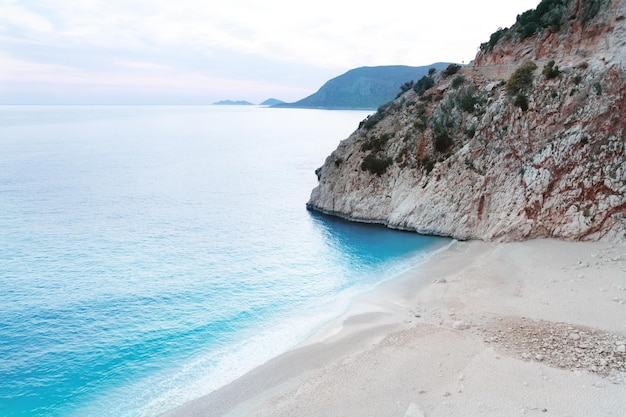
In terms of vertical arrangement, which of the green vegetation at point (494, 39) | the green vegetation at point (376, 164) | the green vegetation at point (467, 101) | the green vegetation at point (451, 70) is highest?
the green vegetation at point (494, 39)

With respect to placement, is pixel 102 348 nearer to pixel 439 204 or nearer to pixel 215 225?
pixel 215 225

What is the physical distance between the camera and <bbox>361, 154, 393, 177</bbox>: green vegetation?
136 feet

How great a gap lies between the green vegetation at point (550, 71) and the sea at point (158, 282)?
611 inches

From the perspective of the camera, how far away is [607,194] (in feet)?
95.3

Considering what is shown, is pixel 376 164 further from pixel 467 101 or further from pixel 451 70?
pixel 451 70

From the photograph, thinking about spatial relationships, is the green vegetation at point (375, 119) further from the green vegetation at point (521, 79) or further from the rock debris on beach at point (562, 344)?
the rock debris on beach at point (562, 344)

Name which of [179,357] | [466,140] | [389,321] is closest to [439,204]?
[466,140]

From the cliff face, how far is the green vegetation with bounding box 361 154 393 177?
95 mm

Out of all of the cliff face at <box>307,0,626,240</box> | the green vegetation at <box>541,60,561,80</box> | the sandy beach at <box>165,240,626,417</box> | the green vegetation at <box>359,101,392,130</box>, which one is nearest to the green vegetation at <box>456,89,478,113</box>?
the cliff face at <box>307,0,626,240</box>

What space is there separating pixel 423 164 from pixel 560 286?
18.2 m

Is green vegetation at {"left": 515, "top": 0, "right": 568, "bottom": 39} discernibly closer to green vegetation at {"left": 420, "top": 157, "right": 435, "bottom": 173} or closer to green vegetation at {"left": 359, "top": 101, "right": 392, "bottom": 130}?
green vegetation at {"left": 359, "top": 101, "right": 392, "bottom": 130}

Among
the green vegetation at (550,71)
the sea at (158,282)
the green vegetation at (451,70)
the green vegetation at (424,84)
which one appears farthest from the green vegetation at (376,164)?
the green vegetation at (550,71)

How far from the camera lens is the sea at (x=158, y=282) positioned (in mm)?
17406

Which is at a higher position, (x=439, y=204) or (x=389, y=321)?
(x=439, y=204)
